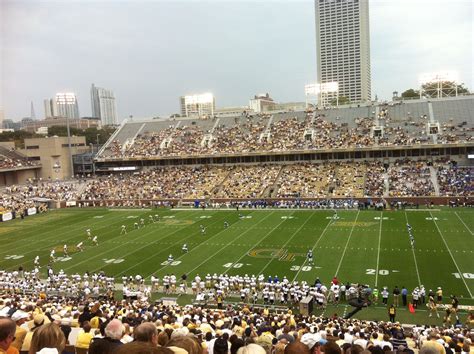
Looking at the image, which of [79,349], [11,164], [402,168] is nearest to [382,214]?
[402,168]

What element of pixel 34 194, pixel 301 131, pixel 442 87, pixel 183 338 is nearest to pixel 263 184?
pixel 301 131

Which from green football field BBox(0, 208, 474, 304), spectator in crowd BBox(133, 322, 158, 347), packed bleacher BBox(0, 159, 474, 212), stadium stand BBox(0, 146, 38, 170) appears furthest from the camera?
stadium stand BBox(0, 146, 38, 170)

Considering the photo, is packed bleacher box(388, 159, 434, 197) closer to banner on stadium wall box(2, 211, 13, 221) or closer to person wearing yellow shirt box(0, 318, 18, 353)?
banner on stadium wall box(2, 211, 13, 221)

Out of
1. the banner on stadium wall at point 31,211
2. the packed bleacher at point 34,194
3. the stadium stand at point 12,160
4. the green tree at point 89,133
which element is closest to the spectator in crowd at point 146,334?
the banner on stadium wall at point 31,211

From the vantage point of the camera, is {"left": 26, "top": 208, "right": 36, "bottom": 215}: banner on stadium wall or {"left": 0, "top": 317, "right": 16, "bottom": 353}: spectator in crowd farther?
{"left": 26, "top": 208, "right": 36, "bottom": 215}: banner on stadium wall

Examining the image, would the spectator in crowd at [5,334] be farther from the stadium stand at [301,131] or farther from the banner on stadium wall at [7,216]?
the stadium stand at [301,131]

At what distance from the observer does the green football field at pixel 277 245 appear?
22.0 m

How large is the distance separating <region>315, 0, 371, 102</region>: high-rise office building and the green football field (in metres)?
157

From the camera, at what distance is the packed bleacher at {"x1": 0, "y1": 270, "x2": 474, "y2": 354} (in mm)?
3984

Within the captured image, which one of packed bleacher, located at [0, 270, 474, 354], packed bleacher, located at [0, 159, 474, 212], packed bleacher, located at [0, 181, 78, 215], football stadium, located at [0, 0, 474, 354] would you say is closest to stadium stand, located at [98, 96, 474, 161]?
football stadium, located at [0, 0, 474, 354]

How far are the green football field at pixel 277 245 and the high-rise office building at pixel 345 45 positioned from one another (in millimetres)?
156867

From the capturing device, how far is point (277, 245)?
27.8m

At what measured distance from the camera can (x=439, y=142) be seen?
48281 mm

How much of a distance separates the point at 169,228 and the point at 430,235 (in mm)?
18680
